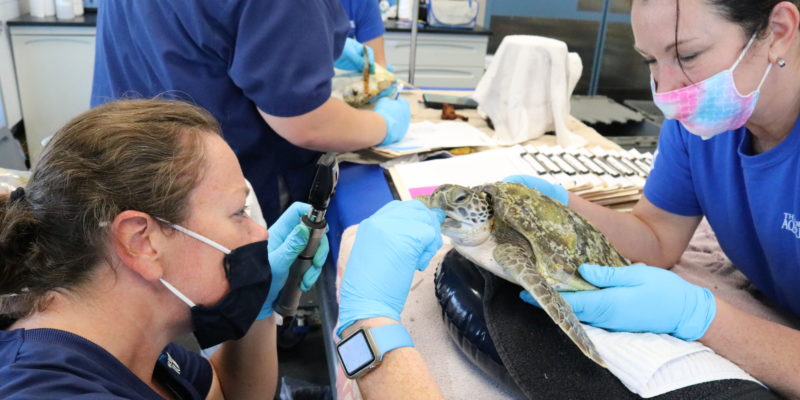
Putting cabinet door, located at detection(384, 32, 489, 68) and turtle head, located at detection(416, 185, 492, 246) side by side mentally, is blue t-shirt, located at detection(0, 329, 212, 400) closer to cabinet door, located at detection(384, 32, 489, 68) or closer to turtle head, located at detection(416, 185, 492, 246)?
turtle head, located at detection(416, 185, 492, 246)

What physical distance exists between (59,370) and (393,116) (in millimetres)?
1468

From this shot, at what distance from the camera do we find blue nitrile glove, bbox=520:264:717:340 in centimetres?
105

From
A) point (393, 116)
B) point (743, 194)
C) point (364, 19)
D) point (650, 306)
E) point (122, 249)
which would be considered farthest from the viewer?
point (364, 19)

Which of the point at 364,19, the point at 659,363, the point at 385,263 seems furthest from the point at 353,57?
the point at 659,363

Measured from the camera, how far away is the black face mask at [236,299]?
93 centimetres

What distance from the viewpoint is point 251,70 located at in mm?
1373

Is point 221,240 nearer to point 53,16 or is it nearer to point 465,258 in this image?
point 465,258

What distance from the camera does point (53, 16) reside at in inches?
145

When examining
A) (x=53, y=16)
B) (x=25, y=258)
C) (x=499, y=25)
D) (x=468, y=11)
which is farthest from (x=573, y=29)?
(x=25, y=258)

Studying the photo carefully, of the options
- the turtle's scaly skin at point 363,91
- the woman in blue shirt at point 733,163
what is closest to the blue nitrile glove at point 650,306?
the woman in blue shirt at point 733,163

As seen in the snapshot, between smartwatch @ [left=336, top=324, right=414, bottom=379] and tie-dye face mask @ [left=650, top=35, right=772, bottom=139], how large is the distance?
2.39ft

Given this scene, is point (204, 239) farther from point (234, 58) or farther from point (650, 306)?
point (650, 306)

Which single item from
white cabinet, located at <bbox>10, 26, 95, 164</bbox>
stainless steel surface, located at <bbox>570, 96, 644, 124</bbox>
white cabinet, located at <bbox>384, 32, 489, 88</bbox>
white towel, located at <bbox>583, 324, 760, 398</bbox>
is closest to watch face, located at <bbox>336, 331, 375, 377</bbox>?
white towel, located at <bbox>583, 324, 760, 398</bbox>

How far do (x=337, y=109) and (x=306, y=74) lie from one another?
21 centimetres
